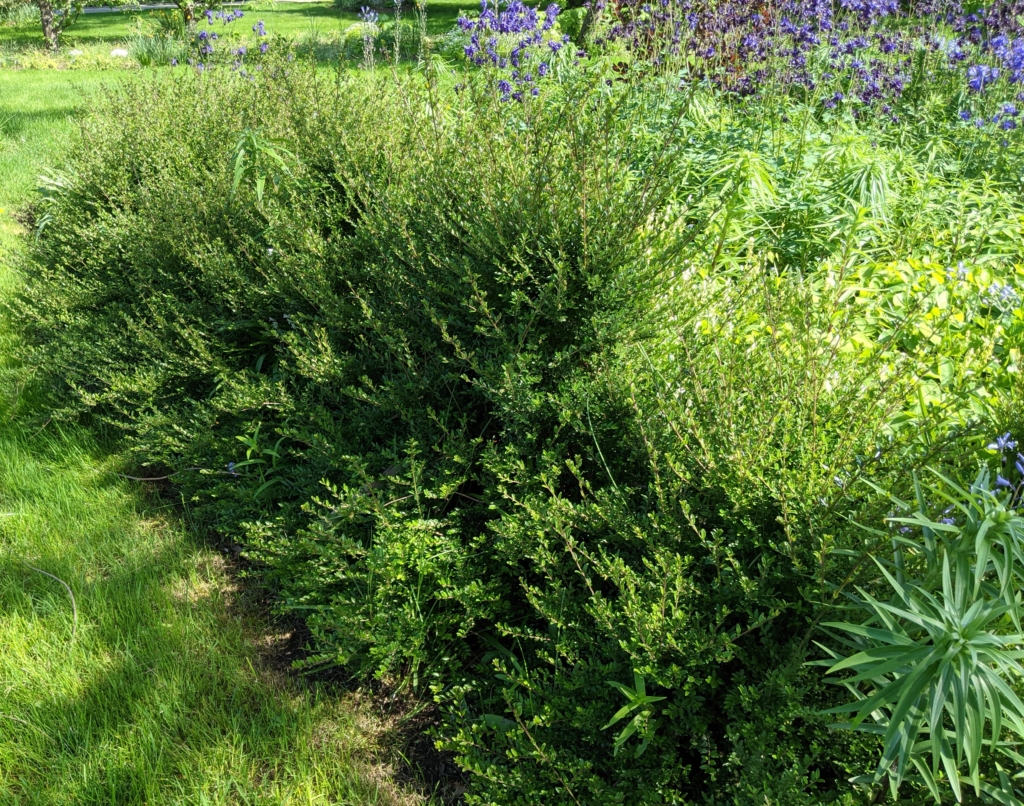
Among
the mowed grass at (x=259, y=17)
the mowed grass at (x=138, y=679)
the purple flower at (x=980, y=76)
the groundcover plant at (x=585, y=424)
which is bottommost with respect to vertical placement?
the mowed grass at (x=138, y=679)

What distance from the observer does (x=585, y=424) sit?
245cm

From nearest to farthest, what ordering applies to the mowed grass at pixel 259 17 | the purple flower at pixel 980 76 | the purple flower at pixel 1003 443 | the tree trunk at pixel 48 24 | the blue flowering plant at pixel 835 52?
the purple flower at pixel 1003 443 < the purple flower at pixel 980 76 < the blue flowering plant at pixel 835 52 < the tree trunk at pixel 48 24 < the mowed grass at pixel 259 17

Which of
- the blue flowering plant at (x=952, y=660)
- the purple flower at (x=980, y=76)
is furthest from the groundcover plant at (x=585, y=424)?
the purple flower at (x=980, y=76)

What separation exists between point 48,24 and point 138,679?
21.1 metres

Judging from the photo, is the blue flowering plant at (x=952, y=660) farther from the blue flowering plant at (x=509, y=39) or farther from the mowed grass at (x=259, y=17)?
the mowed grass at (x=259, y=17)

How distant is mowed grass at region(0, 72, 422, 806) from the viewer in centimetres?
214

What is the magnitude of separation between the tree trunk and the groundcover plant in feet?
57.7

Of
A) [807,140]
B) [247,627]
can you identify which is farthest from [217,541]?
[807,140]

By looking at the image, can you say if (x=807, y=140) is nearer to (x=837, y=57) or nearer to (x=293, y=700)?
(x=837, y=57)

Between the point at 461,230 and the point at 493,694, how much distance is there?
1584mm

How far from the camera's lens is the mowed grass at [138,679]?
2.14 m

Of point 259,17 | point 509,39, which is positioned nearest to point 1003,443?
point 509,39

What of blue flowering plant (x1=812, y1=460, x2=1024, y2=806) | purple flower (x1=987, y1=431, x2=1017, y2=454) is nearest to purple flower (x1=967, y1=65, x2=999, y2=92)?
purple flower (x1=987, y1=431, x2=1017, y2=454)

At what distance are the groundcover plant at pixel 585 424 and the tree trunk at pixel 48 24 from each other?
1760 cm
